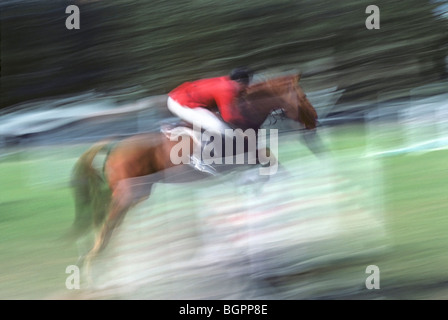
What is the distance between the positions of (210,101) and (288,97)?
0.42m

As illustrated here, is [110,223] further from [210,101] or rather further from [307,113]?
[307,113]

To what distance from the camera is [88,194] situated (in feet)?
9.36

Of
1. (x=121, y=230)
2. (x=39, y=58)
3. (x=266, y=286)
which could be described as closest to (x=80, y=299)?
(x=121, y=230)

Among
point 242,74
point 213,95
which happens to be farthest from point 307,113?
point 213,95

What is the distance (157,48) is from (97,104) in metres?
0.44

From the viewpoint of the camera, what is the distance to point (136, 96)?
2.81m

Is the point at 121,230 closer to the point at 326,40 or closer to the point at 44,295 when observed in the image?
the point at 44,295

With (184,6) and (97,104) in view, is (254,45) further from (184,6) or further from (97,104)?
(97,104)

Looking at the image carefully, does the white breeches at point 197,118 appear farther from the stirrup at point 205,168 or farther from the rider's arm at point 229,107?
the stirrup at point 205,168

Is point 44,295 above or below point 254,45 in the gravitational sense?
below
